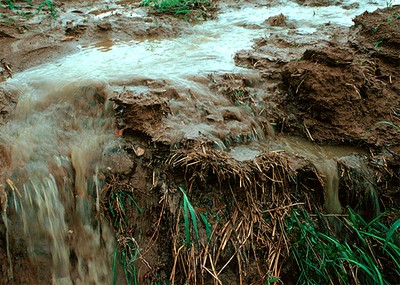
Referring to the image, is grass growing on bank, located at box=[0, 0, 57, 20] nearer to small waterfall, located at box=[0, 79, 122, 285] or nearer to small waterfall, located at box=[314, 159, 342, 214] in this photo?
small waterfall, located at box=[0, 79, 122, 285]

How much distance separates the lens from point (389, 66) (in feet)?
10.8

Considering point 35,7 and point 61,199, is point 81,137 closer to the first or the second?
point 61,199

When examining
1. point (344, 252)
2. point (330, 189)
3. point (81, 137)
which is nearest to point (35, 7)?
point (81, 137)

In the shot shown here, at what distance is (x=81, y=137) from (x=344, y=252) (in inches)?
77.3

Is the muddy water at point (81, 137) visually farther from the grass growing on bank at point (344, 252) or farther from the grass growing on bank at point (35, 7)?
the grass growing on bank at point (35, 7)

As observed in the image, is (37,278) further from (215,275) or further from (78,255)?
(215,275)

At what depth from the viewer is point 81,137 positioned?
2.61 metres

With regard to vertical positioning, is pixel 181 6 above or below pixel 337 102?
above

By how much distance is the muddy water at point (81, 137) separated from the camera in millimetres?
2266

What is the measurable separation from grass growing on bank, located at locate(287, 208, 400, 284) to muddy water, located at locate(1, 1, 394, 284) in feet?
0.83

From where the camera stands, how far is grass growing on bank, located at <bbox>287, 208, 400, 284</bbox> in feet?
7.26

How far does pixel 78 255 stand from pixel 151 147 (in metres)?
0.86

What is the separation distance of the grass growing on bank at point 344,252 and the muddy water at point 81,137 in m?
0.25

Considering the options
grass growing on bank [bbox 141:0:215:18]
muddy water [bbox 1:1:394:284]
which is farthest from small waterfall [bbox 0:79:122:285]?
grass growing on bank [bbox 141:0:215:18]
